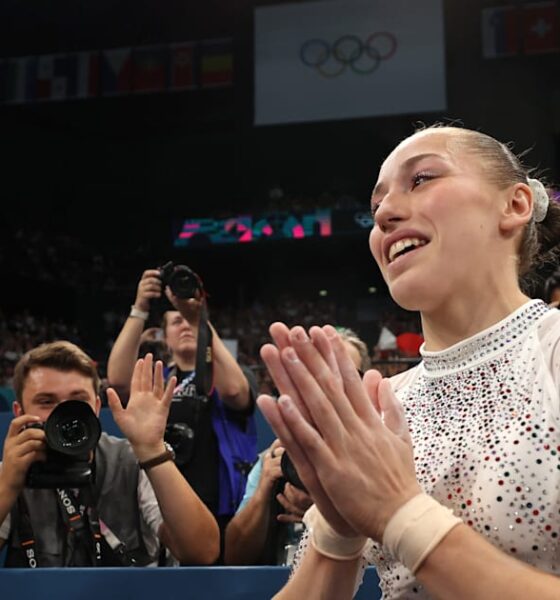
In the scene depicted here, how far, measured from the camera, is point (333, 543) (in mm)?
899

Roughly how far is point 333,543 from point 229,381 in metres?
1.33

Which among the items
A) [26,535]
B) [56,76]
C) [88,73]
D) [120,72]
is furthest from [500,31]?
[26,535]

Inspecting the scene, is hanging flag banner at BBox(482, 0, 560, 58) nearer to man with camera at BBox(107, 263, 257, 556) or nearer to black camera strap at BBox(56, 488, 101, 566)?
man with camera at BBox(107, 263, 257, 556)

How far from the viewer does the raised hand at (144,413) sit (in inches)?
65.7

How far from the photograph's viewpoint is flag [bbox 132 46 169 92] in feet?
35.1

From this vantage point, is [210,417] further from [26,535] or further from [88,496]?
[26,535]

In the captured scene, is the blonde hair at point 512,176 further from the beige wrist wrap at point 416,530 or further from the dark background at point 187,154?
the dark background at point 187,154

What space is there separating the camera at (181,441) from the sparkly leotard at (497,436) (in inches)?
43.2

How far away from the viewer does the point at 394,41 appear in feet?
29.5

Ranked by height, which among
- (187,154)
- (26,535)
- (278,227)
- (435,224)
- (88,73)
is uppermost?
(88,73)

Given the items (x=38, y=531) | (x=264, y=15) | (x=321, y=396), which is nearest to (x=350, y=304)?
(x=264, y=15)

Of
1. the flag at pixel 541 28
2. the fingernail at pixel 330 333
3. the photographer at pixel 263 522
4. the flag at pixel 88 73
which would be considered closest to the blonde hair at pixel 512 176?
the fingernail at pixel 330 333

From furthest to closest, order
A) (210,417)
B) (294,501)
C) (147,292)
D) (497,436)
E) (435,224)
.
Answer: (147,292), (210,417), (294,501), (435,224), (497,436)

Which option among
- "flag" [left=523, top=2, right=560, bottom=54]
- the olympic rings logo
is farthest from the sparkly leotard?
"flag" [left=523, top=2, right=560, bottom=54]
